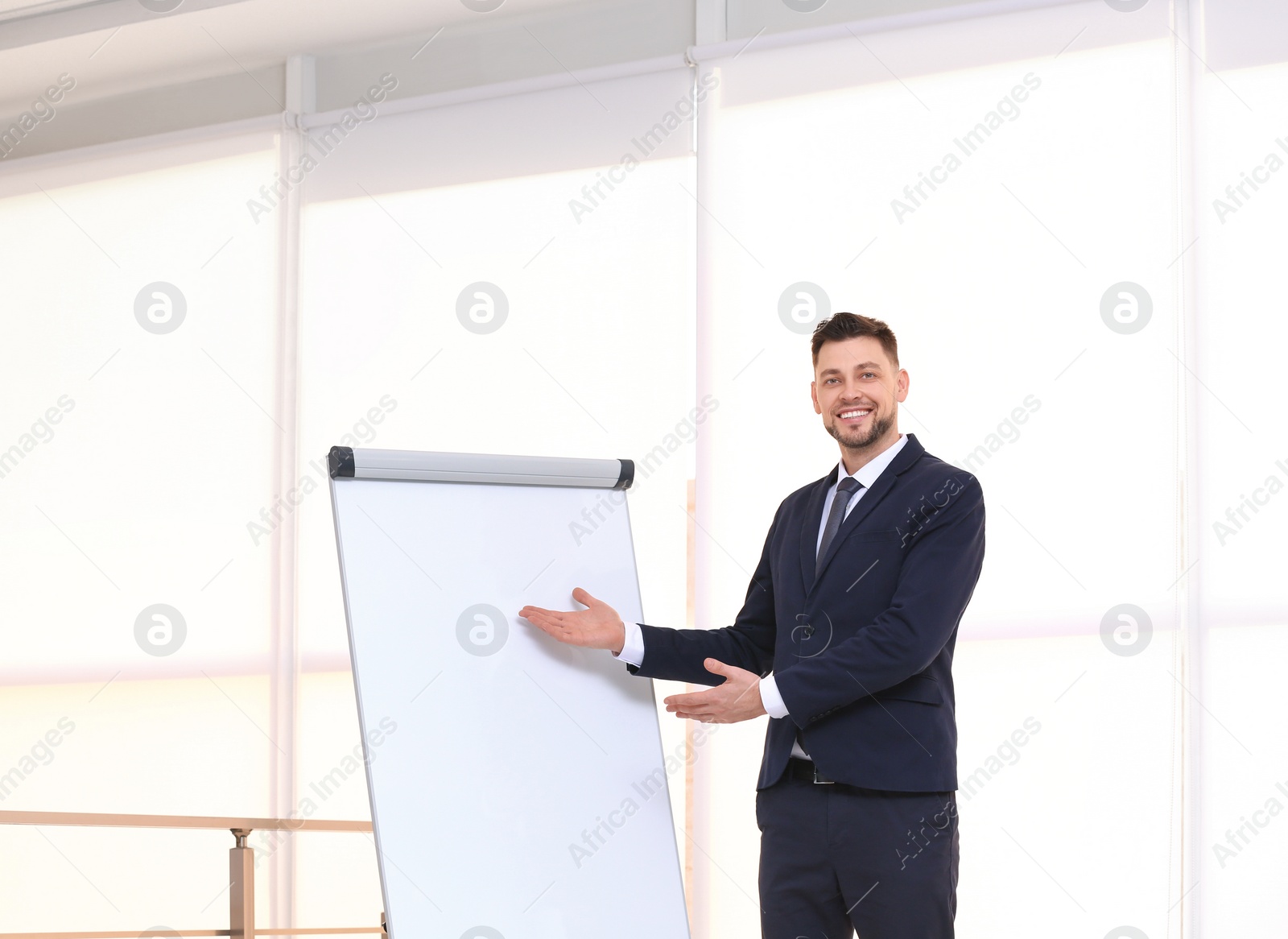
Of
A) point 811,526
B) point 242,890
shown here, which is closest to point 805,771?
point 811,526

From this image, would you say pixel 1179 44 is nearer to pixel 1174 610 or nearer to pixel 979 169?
pixel 979 169

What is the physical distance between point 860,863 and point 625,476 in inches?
30.1

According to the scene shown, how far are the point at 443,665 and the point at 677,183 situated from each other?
2.18 metres

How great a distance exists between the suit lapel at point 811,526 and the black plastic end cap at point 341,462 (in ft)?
2.62

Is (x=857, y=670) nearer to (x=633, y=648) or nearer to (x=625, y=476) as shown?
(x=633, y=648)

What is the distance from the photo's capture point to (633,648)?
79.7 inches

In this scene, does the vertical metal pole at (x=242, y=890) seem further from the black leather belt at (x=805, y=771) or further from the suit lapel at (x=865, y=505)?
the suit lapel at (x=865, y=505)

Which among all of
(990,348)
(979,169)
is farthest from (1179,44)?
(990,348)

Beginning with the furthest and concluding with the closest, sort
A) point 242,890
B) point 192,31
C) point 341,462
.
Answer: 1. point 192,31
2. point 242,890
3. point 341,462

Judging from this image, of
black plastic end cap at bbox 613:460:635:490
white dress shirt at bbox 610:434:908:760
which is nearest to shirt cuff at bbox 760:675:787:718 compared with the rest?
white dress shirt at bbox 610:434:908:760

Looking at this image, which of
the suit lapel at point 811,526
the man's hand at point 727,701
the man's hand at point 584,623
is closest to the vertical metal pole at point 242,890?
the man's hand at point 584,623

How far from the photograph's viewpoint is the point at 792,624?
207 cm

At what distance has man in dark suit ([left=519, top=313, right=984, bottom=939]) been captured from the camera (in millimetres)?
1873

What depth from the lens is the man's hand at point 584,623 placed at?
6.41ft
